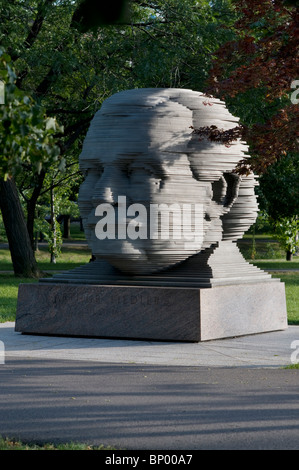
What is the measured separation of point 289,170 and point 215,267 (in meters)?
18.6

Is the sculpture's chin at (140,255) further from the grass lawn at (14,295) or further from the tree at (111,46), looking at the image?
the tree at (111,46)

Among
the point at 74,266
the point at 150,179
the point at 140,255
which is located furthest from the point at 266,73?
the point at 74,266

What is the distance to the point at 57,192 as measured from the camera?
3656cm

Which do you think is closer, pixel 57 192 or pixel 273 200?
pixel 273 200

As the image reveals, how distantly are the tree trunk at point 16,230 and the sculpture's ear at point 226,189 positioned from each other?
11307 mm

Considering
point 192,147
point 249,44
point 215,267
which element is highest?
point 249,44

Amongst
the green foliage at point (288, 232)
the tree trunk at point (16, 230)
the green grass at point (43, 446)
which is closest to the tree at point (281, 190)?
the green foliage at point (288, 232)

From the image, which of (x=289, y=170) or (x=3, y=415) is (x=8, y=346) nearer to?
(x=3, y=415)

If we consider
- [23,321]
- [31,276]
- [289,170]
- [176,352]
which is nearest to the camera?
[176,352]

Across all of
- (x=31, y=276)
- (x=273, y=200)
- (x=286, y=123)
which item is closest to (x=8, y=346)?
Answer: (x=286, y=123)

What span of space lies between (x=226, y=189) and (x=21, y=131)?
638cm

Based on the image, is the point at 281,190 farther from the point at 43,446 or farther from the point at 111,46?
the point at 43,446

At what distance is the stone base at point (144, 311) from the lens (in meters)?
10.2

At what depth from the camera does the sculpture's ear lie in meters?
11.1
